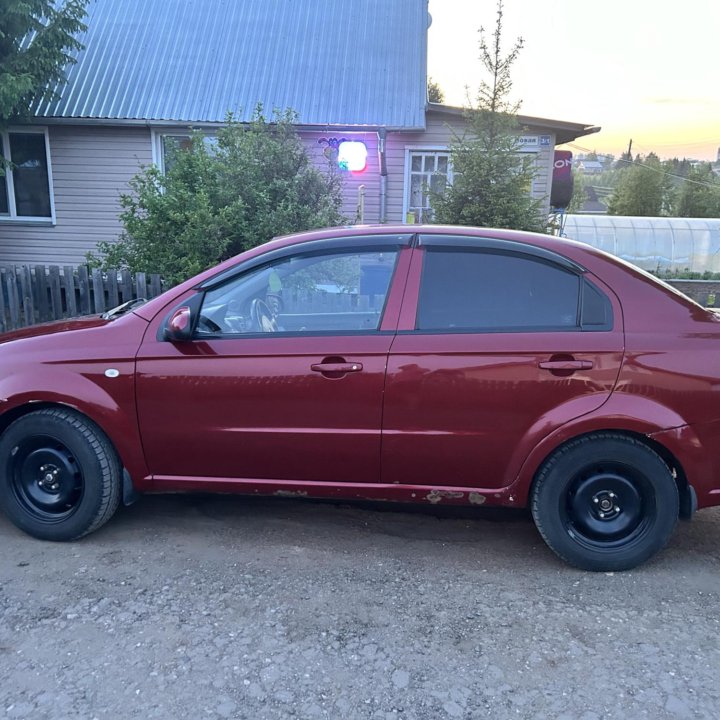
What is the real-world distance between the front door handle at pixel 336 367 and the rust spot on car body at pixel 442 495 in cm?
77

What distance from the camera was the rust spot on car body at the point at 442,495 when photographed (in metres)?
3.34

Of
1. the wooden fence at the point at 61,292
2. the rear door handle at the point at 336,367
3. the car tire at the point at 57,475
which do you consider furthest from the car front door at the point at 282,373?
the wooden fence at the point at 61,292

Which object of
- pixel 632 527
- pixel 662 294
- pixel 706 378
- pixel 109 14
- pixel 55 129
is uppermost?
pixel 109 14

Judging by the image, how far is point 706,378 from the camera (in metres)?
3.10

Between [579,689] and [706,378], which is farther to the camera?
[706,378]

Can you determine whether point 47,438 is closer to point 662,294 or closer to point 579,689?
point 579,689

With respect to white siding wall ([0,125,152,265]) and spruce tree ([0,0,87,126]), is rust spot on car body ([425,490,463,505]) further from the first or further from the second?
white siding wall ([0,125,152,265])

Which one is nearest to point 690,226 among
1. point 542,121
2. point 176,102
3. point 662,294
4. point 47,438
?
point 542,121

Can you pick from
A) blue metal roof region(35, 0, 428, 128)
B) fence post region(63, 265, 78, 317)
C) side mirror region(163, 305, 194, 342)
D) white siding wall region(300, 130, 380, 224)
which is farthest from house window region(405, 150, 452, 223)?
side mirror region(163, 305, 194, 342)

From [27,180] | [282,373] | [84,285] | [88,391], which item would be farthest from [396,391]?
[27,180]

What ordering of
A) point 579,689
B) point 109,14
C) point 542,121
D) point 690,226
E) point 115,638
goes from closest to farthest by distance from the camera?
point 579,689 → point 115,638 → point 542,121 → point 109,14 → point 690,226

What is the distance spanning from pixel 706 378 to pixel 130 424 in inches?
117

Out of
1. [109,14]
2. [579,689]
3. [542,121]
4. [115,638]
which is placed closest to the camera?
[579,689]

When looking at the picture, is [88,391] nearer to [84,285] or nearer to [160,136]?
[84,285]
